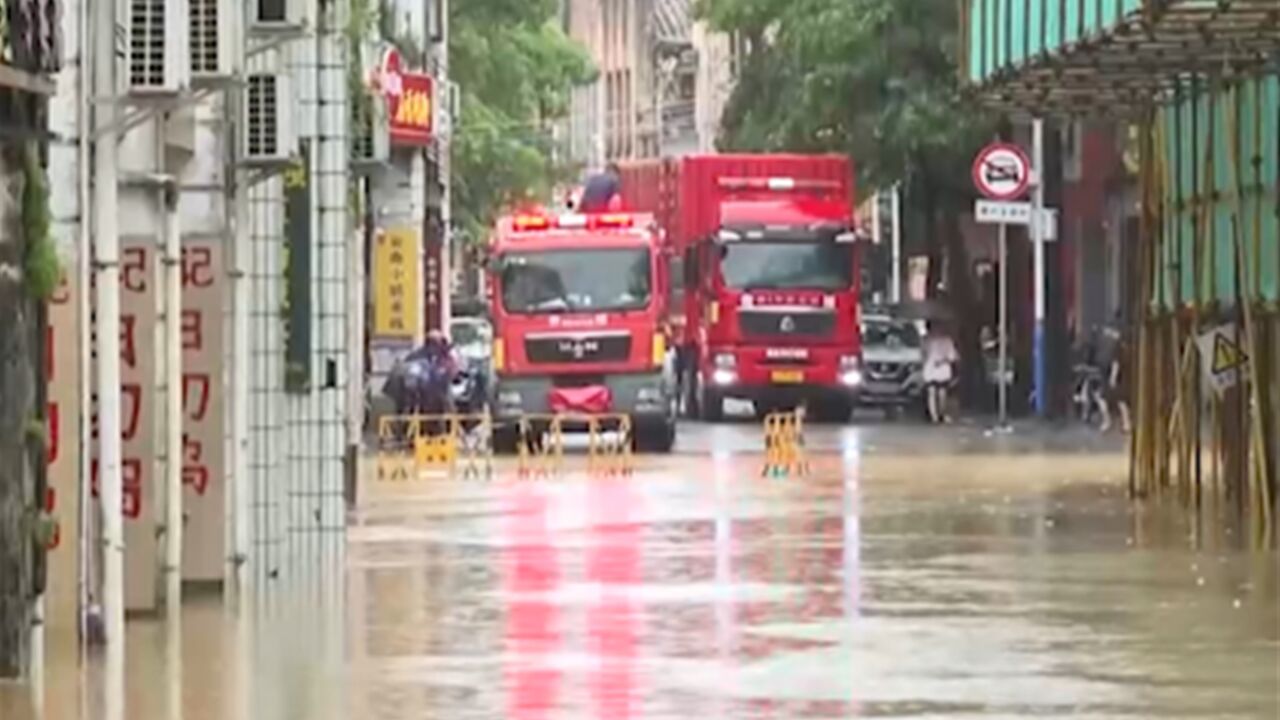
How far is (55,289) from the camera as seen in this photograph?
1834 cm

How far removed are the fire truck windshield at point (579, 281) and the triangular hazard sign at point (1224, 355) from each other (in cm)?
1779

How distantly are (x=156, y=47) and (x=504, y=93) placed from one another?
55844 millimetres

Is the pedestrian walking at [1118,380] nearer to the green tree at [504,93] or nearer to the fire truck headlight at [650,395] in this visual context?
the fire truck headlight at [650,395]

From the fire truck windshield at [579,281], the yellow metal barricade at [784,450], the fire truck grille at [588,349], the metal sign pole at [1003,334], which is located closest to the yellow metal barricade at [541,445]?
the fire truck grille at [588,349]

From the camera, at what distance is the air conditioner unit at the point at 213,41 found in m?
20.7

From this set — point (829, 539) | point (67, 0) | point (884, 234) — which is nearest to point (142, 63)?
point (67, 0)

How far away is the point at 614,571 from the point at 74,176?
7037mm

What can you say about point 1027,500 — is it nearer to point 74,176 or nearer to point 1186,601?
point 1186,601

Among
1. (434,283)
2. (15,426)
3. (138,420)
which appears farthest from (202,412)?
(434,283)

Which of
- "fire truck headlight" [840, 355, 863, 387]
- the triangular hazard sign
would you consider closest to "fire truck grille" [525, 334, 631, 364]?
"fire truck headlight" [840, 355, 863, 387]

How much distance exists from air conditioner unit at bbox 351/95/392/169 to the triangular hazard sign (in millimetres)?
7251

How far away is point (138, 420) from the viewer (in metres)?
22.1

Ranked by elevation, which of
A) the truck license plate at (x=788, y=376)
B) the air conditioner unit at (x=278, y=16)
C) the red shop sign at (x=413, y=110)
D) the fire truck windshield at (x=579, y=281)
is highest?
the red shop sign at (x=413, y=110)

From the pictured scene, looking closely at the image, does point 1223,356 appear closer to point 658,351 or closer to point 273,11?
point 273,11
